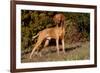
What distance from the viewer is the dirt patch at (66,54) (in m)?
1.93

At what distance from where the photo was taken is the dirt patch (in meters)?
1.93

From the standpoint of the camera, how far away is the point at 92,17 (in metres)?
2.13

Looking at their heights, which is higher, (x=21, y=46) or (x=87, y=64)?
(x=21, y=46)

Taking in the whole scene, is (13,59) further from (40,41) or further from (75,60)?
(75,60)

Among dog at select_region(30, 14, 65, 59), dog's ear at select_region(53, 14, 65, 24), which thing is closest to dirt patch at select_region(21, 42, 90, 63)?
dog at select_region(30, 14, 65, 59)

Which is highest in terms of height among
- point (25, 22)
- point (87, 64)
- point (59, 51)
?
point (25, 22)

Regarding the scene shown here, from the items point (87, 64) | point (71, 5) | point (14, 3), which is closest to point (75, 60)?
point (87, 64)

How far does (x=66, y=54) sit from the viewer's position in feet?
6.68

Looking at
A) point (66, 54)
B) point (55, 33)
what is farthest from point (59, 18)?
point (66, 54)

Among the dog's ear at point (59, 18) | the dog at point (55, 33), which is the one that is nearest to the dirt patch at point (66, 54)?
the dog at point (55, 33)

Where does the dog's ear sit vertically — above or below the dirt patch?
above

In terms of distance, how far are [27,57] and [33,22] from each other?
34 centimetres

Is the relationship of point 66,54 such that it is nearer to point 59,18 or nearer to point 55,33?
point 55,33

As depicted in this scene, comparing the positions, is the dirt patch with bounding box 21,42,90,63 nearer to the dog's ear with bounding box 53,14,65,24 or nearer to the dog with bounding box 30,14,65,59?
the dog with bounding box 30,14,65,59
